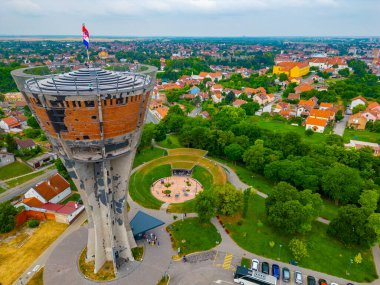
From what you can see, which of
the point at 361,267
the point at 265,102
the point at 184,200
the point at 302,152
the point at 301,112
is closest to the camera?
the point at 361,267

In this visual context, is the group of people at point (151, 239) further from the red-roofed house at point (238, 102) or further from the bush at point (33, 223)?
the red-roofed house at point (238, 102)

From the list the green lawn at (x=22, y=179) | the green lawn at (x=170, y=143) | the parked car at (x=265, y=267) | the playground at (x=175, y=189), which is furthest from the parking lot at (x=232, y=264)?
the green lawn at (x=22, y=179)

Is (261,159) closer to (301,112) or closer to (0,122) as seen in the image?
(301,112)

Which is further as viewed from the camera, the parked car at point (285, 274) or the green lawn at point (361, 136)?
the green lawn at point (361, 136)

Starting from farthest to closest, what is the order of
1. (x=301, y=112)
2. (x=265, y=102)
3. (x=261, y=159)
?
(x=265, y=102), (x=301, y=112), (x=261, y=159)

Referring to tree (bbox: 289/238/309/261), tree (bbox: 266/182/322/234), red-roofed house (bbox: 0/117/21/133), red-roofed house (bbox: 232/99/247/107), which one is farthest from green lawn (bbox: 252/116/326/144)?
red-roofed house (bbox: 0/117/21/133)

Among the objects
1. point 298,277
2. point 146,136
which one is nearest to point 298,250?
point 298,277

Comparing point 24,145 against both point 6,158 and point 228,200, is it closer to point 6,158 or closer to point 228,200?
point 6,158

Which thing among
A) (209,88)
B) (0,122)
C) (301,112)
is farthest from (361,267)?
(209,88)
